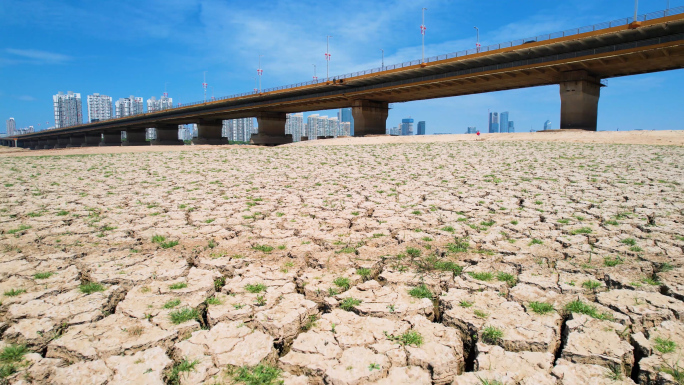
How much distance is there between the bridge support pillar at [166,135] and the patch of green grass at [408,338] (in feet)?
236

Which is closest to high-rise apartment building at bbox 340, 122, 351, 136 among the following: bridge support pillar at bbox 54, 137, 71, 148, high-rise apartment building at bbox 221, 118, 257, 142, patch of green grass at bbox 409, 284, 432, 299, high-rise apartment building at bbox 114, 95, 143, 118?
high-rise apartment building at bbox 221, 118, 257, 142

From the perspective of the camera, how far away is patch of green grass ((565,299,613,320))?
2701mm

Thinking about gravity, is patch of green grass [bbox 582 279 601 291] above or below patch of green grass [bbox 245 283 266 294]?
above

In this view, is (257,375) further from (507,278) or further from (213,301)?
(507,278)

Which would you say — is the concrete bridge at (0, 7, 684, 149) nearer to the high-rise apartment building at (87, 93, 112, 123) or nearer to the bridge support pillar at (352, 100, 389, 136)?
the bridge support pillar at (352, 100, 389, 136)

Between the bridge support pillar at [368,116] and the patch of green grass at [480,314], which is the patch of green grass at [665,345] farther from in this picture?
the bridge support pillar at [368,116]

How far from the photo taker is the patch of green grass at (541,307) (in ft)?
9.12

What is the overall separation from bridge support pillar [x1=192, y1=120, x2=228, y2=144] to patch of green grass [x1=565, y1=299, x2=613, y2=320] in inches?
2382

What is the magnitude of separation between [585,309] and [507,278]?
0.70 m

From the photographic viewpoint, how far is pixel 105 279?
3.38 m

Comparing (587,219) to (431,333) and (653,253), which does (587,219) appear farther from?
(431,333)

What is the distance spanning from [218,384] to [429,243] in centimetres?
307

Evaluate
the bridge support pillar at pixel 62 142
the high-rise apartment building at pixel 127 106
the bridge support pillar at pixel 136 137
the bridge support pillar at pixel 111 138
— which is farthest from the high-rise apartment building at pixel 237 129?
the bridge support pillar at pixel 136 137

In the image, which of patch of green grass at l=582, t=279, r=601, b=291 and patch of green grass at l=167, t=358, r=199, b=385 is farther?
patch of green grass at l=582, t=279, r=601, b=291
